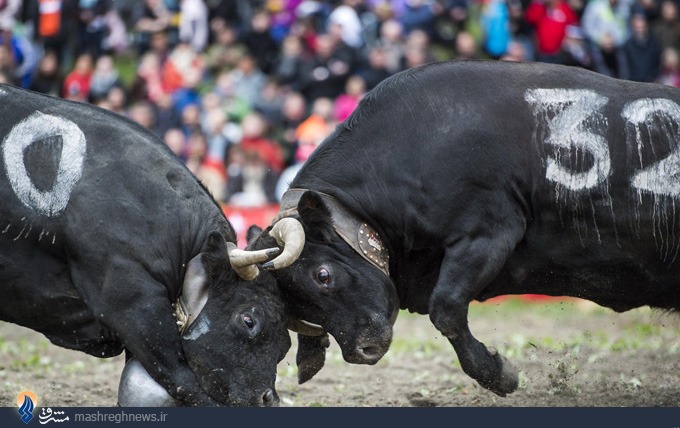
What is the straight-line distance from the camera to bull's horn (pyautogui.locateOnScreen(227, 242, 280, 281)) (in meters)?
6.65

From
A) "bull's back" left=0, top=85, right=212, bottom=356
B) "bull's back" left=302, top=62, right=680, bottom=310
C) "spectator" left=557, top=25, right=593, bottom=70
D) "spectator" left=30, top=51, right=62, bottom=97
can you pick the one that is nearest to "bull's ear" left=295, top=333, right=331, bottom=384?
"bull's back" left=302, top=62, right=680, bottom=310

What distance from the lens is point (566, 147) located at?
692cm

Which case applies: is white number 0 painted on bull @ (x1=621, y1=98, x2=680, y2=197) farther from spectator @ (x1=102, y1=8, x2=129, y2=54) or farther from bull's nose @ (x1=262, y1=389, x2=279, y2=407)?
spectator @ (x1=102, y1=8, x2=129, y2=54)

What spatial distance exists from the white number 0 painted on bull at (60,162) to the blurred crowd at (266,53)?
749 centimetres

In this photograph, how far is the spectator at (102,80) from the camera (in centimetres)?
1664

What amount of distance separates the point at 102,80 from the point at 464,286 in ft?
36.4

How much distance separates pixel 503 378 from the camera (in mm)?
6914

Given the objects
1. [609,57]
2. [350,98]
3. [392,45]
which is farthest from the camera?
[392,45]

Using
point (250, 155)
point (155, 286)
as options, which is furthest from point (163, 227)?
point (250, 155)

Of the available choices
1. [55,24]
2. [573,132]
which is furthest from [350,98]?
[573,132]

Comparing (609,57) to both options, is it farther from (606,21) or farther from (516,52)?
(516,52)

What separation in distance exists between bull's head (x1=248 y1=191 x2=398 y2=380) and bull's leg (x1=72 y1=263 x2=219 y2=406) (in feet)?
2.41

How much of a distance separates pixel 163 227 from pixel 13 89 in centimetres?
133

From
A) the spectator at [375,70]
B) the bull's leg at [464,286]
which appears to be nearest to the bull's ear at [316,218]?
the bull's leg at [464,286]
